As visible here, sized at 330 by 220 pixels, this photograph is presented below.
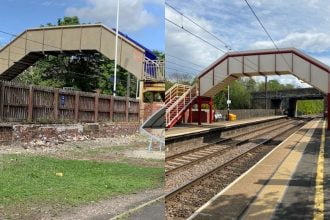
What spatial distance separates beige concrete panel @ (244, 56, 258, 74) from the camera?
109 inches

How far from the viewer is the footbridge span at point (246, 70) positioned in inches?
96.7

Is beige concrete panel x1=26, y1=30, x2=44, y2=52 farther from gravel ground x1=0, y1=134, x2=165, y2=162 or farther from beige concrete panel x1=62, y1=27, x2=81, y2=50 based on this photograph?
gravel ground x1=0, y1=134, x2=165, y2=162

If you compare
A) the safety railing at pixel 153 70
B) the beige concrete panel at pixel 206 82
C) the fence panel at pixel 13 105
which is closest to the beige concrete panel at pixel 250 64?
the beige concrete panel at pixel 206 82

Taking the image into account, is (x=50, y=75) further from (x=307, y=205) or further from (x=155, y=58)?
(x=307, y=205)

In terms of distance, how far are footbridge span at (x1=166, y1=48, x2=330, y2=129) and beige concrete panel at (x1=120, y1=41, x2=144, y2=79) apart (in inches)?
12.9

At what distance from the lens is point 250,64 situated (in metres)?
2.79

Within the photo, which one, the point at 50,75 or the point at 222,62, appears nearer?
the point at 222,62

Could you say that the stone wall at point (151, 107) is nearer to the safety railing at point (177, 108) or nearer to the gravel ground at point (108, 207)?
the safety railing at point (177, 108)

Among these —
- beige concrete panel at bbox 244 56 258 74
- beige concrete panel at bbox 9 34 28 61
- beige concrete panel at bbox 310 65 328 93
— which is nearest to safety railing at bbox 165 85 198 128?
beige concrete panel at bbox 244 56 258 74

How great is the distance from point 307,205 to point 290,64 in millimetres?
1163

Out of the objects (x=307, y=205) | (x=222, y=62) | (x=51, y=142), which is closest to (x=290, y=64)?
(x=222, y=62)

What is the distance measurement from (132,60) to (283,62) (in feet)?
3.61

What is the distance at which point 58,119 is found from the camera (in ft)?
19.2

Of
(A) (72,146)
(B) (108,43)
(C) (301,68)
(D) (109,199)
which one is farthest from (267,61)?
(A) (72,146)
